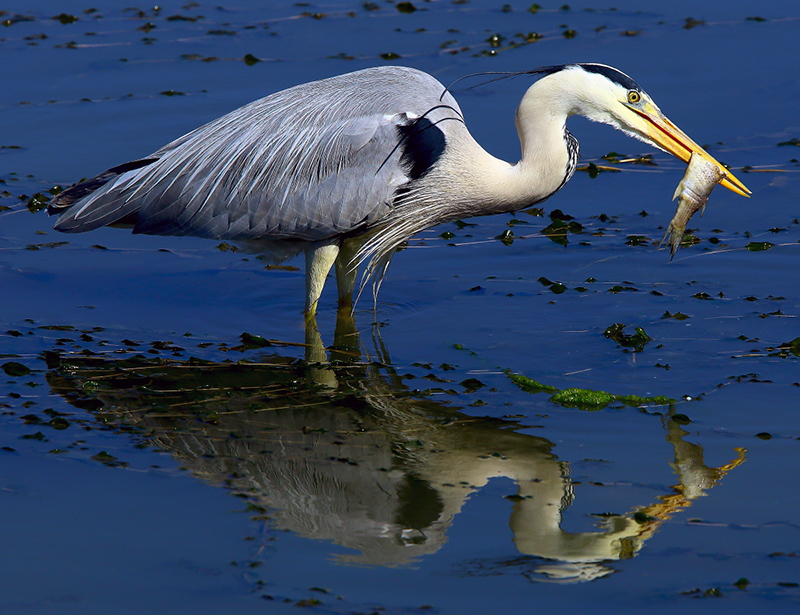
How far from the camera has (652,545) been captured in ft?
14.9

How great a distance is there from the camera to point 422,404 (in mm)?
6004

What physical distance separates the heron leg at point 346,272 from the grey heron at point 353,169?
0.5 inches

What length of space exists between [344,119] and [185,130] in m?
3.53

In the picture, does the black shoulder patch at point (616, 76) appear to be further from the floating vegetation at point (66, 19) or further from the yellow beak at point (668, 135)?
the floating vegetation at point (66, 19)

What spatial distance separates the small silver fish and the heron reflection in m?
1.38

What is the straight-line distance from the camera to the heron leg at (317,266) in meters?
6.98

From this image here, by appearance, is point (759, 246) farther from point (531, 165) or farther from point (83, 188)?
point (83, 188)

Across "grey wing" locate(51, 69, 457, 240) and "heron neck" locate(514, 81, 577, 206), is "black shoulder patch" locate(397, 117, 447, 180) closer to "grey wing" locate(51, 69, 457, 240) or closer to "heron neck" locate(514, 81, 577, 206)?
"grey wing" locate(51, 69, 457, 240)

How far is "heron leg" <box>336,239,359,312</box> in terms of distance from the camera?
7.34 meters

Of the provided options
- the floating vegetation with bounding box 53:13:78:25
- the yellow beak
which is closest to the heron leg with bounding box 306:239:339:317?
the yellow beak

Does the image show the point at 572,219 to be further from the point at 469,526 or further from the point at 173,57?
the point at 173,57

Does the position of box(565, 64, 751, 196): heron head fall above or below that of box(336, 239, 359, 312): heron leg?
above

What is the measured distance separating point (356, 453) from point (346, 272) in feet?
7.18

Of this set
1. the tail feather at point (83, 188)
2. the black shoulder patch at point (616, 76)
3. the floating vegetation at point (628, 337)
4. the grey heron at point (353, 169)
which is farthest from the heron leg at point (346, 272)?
the black shoulder patch at point (616, 76)
